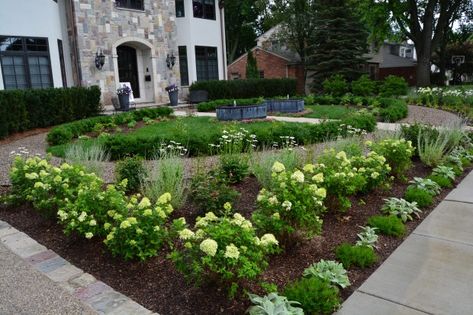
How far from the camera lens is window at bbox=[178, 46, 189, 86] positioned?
1911cm

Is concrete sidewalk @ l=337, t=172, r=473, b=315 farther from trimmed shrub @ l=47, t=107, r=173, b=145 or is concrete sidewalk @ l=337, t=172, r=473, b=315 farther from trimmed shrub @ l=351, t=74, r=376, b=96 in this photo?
trimmed shrub @ l=351, t=74, r=376, b=96

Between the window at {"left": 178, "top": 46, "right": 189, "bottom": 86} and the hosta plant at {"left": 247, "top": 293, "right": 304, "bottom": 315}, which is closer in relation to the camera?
the hosta plant at {"left": 247, "top": 293, "right": 304, "bottom": 315}

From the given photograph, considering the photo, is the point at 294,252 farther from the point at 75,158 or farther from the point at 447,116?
the point at 447,116

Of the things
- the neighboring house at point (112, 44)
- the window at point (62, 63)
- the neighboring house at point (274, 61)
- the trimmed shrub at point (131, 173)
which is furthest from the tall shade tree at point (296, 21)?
the trimmed shrub at point (131, 173)

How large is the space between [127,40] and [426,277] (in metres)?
16.0

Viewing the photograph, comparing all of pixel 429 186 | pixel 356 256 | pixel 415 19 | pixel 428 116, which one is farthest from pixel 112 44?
pixel 415 19

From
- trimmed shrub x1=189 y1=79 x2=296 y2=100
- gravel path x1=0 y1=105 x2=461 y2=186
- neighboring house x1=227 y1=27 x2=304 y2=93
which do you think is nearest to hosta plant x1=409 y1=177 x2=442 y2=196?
gravel path x1=0 y1=105 x2=461 y2=186

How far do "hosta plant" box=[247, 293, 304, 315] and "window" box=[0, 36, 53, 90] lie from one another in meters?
12.6

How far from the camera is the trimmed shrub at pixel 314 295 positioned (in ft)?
8.17

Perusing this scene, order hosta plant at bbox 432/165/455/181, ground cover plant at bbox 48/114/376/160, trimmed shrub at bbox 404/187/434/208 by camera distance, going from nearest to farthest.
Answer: trimmed shrub at bbox 404/187/434/208 < hosta plant at bbox 432/165/455/181 < ground cover plant at bbox 48/114/376/160

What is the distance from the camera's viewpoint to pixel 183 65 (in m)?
19.2

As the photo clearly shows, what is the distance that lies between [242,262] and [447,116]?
10551mm

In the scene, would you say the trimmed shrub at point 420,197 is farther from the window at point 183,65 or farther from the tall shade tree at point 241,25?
the tall shade tree at point 241,25

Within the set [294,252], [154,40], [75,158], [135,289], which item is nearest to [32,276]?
[135,289]
